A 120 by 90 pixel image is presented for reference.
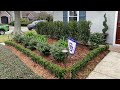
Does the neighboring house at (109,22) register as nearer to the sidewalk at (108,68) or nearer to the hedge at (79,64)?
the sidewalk at (108,68)

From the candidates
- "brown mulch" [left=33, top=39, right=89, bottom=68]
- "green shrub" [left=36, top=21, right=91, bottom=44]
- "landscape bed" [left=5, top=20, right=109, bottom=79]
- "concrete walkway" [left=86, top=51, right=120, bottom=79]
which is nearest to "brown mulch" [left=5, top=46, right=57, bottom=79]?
"landscape bed" [left=5, top=20, right=109, bottom=79]

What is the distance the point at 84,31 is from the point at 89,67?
109 inches

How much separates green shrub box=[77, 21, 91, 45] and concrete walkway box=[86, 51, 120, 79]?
1535 mm

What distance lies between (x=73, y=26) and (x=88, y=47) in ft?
4.52

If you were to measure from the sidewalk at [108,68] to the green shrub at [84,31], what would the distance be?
1.53m

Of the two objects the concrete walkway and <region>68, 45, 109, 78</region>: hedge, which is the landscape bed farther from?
the concrete walkway

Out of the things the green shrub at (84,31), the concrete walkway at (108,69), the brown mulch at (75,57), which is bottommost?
the concrete walkway at (108,69)

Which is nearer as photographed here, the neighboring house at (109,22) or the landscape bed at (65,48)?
the landscape bed at (65,48)

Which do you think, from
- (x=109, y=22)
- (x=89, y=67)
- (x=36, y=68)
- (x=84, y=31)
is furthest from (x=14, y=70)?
(x=109, y=22)

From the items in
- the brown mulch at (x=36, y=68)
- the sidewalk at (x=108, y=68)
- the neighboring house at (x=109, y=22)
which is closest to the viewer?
the sidewalk at (x=108, y=68)

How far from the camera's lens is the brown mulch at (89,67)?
535 centimetres

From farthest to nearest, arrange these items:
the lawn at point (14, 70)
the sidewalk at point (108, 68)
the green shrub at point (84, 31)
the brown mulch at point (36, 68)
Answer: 1. the green shrub at point (84, 31)
2. the lawn at point (14, 70)
3. the brown mulch at point (36, 68)
4. the sidewalk at point (108, 68)

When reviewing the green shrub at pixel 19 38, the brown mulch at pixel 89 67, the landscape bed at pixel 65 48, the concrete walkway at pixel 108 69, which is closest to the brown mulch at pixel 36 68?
the landscape bed at pixel 65 48

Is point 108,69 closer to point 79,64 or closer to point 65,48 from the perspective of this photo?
point 79,64
